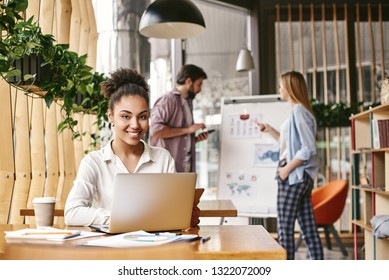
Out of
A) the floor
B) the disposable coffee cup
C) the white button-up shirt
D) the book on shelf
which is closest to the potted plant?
the white button-up shirt

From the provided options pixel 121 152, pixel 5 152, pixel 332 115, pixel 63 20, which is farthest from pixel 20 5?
pixel 332 115

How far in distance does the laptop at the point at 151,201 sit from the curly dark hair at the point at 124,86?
30.3 inches

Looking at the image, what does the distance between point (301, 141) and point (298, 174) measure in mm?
256

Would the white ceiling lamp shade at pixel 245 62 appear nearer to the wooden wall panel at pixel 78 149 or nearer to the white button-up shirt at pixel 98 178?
the wooden wall panel at pixel 78 149

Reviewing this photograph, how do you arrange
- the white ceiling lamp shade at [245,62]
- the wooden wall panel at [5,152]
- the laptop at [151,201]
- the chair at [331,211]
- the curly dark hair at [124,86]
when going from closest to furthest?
the laptop at [151,201] < the curly dark hair at [124,86] < the wooden wall panel at [5,152] < the chair at [331,211] < the white ceiling lamp shade at [245,62]

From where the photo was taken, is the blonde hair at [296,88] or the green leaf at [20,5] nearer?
the green leaf at [20,5]

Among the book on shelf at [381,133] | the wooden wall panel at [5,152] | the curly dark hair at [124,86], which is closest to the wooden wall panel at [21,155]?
the wooden wall panel at [5,152]

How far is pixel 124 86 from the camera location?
8.54ft

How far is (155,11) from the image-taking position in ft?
14.0

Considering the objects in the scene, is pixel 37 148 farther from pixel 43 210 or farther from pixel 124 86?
pixel 43 210

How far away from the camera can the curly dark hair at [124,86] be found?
2.58 meters

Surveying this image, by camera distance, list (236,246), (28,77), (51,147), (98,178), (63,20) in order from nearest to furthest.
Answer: (236,246)
(28,77)
(98,178)
(51,147)
(63,20)

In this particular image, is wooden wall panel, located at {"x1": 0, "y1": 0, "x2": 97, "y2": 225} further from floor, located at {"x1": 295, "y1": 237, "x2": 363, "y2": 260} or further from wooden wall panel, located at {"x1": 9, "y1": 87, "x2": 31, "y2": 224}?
floor, located at {"x1": 295, "y1": 237, "x2": 363, "y2": 260}
